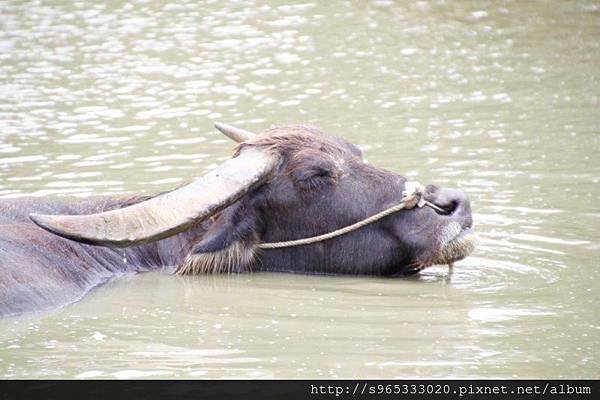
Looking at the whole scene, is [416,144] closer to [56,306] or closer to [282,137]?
[282,137]

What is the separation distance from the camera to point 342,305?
22.1 ft

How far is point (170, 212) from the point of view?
22.0ft

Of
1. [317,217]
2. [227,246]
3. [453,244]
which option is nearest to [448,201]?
[453,244]

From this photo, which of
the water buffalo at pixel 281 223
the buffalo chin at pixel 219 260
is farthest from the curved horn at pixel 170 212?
the buffalo chin at pixel 219 260

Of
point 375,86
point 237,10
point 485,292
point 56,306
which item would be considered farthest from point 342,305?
point 237,10

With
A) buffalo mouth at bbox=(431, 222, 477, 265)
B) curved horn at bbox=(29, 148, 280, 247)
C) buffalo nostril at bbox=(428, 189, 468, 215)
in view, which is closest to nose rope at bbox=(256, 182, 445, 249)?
buffalo nostril at bbox=(428, 189, 468, 215)

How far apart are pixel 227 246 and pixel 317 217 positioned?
0.55 m

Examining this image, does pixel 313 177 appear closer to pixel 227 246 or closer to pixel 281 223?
pixel 281 223

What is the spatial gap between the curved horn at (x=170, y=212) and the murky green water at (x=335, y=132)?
1.46 feet

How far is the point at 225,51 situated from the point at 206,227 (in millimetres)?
7398

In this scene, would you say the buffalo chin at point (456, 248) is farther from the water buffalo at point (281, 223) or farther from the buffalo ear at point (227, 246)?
the buffalo ear at point (227, 246)

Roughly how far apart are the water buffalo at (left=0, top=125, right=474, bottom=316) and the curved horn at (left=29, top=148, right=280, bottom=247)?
11 mm

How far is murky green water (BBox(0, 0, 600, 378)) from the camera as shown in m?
5.88
